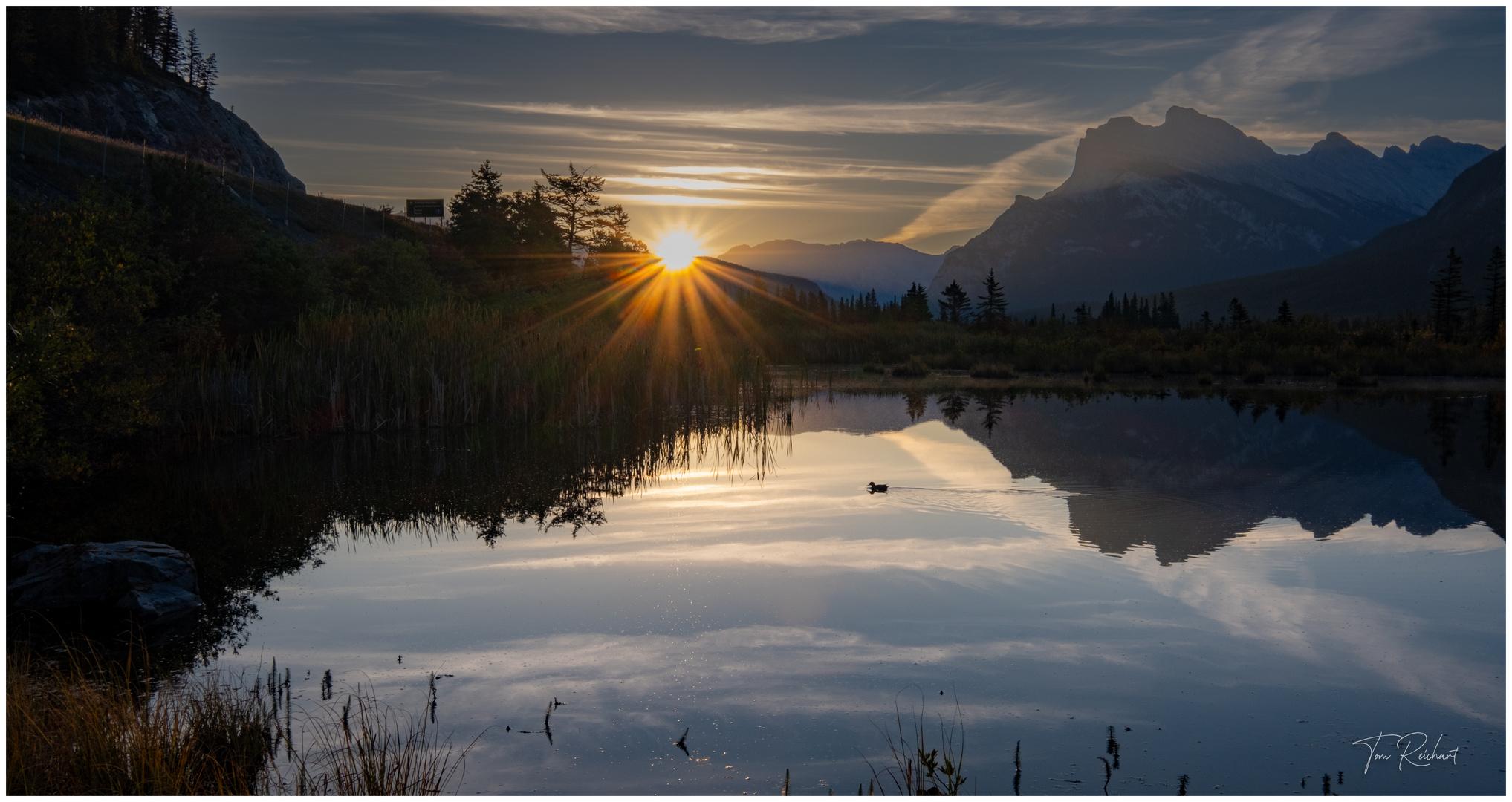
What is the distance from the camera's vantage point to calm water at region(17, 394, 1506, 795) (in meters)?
5.71

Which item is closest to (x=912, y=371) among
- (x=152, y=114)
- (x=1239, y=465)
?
(x=1239, y=465)

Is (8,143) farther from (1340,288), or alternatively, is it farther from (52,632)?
(1340,288)

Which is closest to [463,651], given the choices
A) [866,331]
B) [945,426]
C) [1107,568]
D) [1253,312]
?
[1107,568]

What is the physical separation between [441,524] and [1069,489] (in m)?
8.05

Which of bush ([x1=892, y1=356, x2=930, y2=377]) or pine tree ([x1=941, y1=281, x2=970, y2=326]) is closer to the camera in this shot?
bush ([x1=892, y1=356, x2=930, y2=377])

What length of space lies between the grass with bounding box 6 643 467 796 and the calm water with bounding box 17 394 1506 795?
0.33 metres

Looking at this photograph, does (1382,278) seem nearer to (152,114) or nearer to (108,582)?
(152,114)

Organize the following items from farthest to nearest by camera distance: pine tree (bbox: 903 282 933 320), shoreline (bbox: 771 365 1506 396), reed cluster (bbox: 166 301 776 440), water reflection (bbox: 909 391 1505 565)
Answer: pine tree (bbox: 903 282 933 320)
shoreline (bbox: 771 365 1506 396)
reed cluster (bbox: 166 301 776 440)
water reflection (bbox: 909 391 1505 565)

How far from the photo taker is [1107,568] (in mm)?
9641

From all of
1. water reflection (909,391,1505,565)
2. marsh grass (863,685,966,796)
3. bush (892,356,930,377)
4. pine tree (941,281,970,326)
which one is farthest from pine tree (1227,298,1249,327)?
marsh grass (863,685,966,796)
